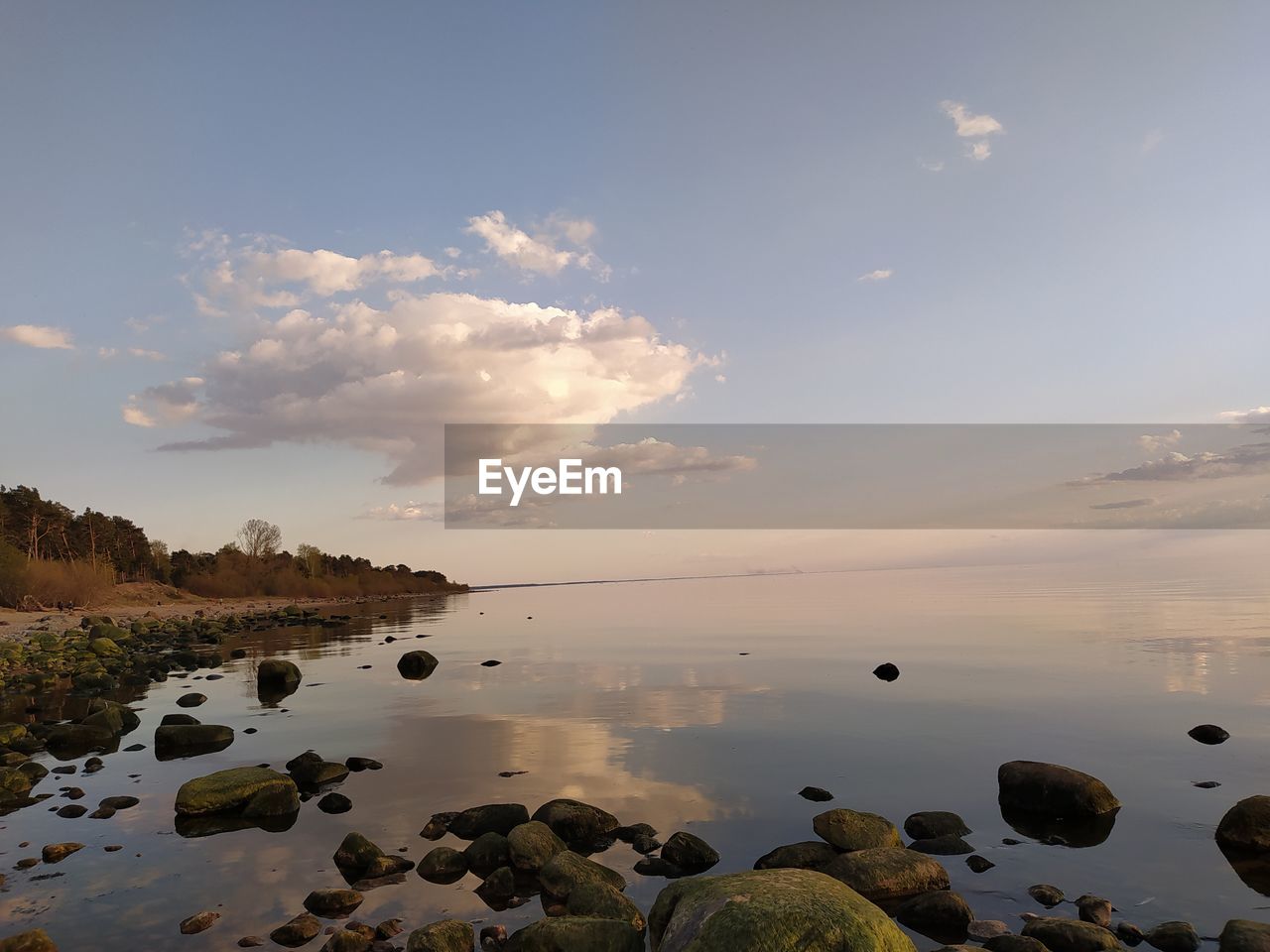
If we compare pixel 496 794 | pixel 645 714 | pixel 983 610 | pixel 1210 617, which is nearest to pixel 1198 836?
pixel 496 794

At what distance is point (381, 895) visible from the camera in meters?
10.5

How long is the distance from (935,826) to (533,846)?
725cm

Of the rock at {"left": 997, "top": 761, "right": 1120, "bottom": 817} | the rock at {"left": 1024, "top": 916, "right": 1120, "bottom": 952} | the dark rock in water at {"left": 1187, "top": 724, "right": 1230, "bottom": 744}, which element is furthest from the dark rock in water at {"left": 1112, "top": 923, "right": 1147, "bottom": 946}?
the dark rock in water at {"left": 1187, "top": 724, "right": 1230, "bottom": 744}

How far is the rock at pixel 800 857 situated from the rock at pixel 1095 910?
3.34 meters

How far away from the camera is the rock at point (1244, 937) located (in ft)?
28.6

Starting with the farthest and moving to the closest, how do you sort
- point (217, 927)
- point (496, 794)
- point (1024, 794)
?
point (496, 794)
point (1024, 794)
point (217, 927)

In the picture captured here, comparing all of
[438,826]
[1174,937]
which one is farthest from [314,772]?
[1174,937]

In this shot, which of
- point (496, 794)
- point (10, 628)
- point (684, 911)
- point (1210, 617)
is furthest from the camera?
point (10, 628)

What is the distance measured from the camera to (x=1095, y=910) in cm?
988

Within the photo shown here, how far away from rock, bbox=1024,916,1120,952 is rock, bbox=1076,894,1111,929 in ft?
1.81

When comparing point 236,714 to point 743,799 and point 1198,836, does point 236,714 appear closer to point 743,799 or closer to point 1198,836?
point 743,799

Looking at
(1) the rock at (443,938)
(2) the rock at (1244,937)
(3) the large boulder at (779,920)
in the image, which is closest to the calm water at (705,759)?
(2) the rock at (1244,937)

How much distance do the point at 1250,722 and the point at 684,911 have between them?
22678mm

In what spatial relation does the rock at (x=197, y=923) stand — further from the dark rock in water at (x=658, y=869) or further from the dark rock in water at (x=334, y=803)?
the dark rock in water at (x=658, y=869)
